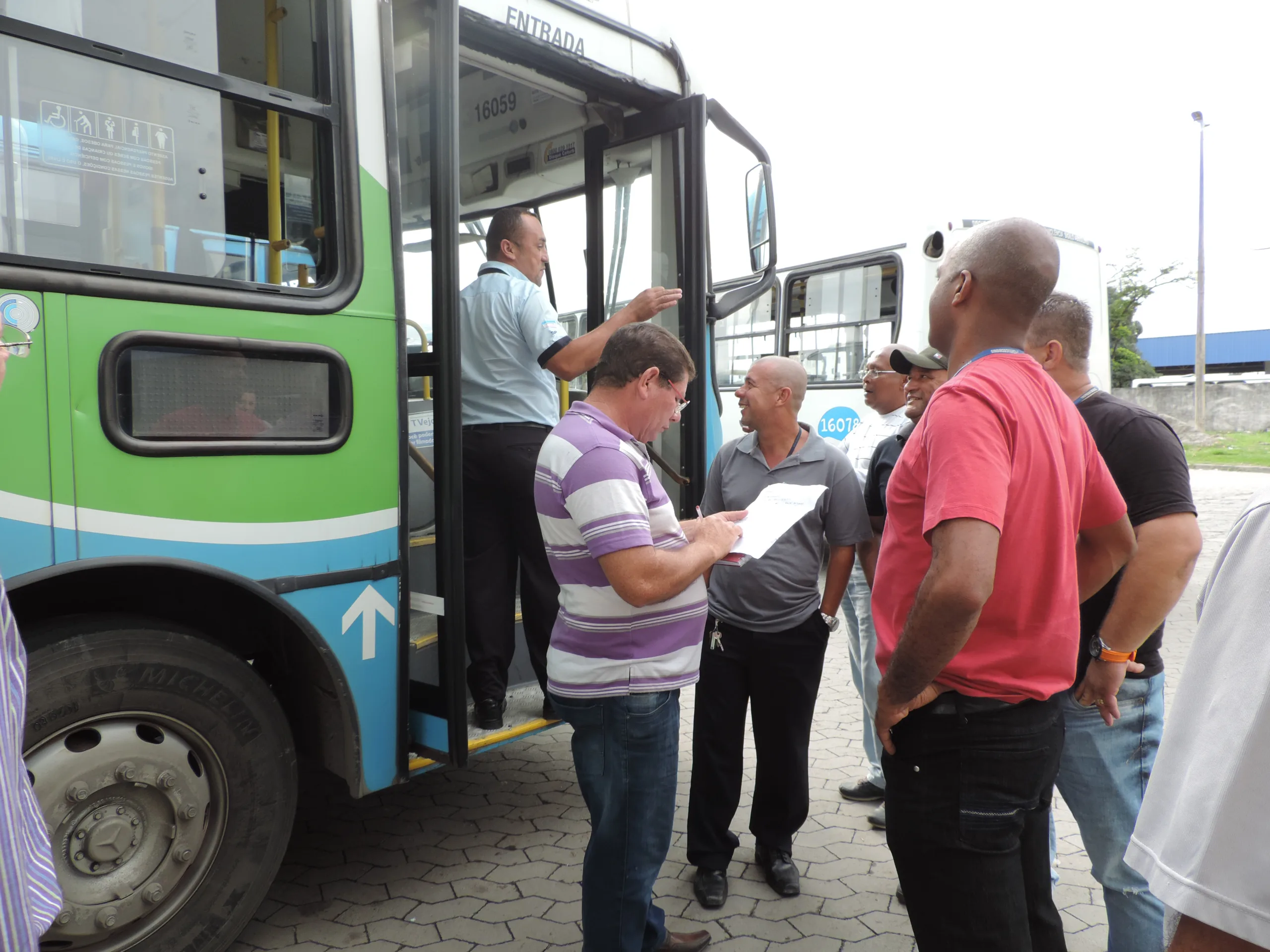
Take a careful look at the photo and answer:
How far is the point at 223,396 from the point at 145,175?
0.56 metres

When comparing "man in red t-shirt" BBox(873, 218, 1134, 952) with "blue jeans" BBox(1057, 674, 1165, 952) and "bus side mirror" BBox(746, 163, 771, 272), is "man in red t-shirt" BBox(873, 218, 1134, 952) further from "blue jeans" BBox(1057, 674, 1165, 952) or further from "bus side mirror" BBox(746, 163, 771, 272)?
"bus side mirror" BBox(746, 163, 771, 272)

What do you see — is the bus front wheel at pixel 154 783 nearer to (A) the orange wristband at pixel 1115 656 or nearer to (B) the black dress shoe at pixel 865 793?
(A) the orange wristband at pixel 1115 656

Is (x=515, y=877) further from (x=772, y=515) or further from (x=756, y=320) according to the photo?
(x=756, y=320)

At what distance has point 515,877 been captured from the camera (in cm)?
320

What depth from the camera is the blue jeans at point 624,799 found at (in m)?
2.15

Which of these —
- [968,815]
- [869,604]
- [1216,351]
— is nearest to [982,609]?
[968,815]

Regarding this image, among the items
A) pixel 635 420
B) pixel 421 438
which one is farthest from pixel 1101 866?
pixel 421 438

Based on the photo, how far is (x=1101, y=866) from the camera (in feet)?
7.45

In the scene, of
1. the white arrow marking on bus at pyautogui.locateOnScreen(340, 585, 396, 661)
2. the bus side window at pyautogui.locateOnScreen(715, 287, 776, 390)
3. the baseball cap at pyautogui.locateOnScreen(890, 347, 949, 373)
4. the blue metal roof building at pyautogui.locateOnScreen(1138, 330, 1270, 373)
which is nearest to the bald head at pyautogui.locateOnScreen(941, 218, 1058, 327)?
the baseball cap at pyautogui.locateOnScreen(890, 347, 949, 373)

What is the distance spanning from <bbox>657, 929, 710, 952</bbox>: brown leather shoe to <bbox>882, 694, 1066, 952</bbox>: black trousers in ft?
3.83

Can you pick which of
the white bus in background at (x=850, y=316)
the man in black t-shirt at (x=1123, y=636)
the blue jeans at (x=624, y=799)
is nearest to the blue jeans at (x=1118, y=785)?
the man in black t-shirt at (x=1123, y=636)

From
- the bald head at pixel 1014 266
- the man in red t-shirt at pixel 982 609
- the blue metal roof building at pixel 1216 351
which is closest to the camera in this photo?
the man in red t-shirt at pixel 982 609

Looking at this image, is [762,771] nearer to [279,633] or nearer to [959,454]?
[279,633]

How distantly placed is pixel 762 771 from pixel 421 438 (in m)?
1.83
